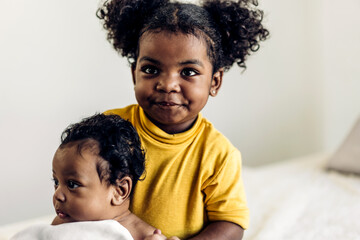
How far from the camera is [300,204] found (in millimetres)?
1433

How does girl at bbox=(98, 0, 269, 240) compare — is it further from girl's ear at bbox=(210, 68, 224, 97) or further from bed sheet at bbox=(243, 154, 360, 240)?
bed sheet at bbox=(243, 154, 360, 240)

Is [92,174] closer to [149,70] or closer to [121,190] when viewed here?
[121,190]

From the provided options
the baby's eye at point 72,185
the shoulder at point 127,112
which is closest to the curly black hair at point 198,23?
the shoulder at point 127,112

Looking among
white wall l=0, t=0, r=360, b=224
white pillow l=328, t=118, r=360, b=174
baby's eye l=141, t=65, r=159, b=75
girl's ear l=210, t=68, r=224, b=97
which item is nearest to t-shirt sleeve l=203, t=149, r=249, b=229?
girl's ear l=210, t=68, r=224, b=97

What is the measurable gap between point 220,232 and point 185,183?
0.14 metres

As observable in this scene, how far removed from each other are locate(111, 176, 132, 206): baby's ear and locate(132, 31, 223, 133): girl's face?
151 millimetres

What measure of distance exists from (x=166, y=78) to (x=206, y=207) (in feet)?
1.08

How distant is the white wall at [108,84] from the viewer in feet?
4.78

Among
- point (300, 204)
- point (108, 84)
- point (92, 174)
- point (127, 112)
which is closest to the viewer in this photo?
point (92, 174)

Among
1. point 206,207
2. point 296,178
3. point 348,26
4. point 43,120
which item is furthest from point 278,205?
point 348,26

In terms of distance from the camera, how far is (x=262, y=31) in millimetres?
1085

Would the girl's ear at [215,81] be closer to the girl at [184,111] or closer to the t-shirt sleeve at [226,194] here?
the girl at [184,111]

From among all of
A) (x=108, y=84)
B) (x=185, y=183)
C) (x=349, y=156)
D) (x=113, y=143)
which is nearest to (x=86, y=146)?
(x=113, y=143)

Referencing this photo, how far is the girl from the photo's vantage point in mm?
858
